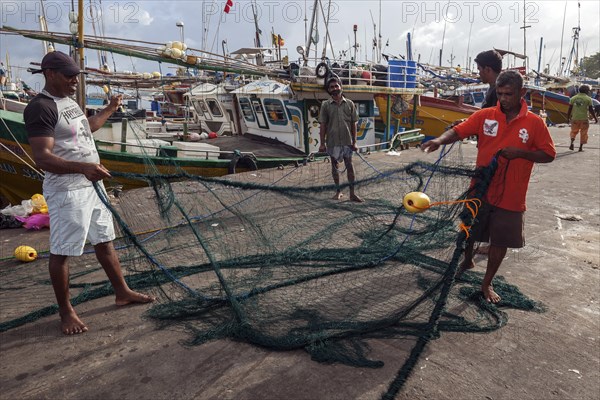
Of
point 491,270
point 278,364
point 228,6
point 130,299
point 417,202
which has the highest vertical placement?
point 228,6

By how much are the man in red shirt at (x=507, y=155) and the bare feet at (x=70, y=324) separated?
2.73 meters

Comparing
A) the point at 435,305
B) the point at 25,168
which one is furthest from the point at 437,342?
the point at 25,168

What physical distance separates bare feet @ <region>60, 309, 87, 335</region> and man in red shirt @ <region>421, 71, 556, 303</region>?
273 cm

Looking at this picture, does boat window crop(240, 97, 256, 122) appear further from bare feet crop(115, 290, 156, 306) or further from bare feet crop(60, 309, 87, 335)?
bare feet crop(60, 309, 87, 335)

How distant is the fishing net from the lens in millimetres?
2658

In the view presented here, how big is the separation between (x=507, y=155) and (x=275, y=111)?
7796 millimetres

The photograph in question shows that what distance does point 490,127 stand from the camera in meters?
3.00

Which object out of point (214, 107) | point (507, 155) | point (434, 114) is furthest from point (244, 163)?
point (434, 114)

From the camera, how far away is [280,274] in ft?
10.9

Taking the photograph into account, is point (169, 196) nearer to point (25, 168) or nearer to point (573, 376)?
point (573, 376)

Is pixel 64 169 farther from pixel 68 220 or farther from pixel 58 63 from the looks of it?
pixel 58 63

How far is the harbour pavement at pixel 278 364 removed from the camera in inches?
86.4

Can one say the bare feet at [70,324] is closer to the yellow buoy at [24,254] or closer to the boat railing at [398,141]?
the yellow buoy at [24,254]

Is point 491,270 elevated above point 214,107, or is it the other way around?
point 214,107
